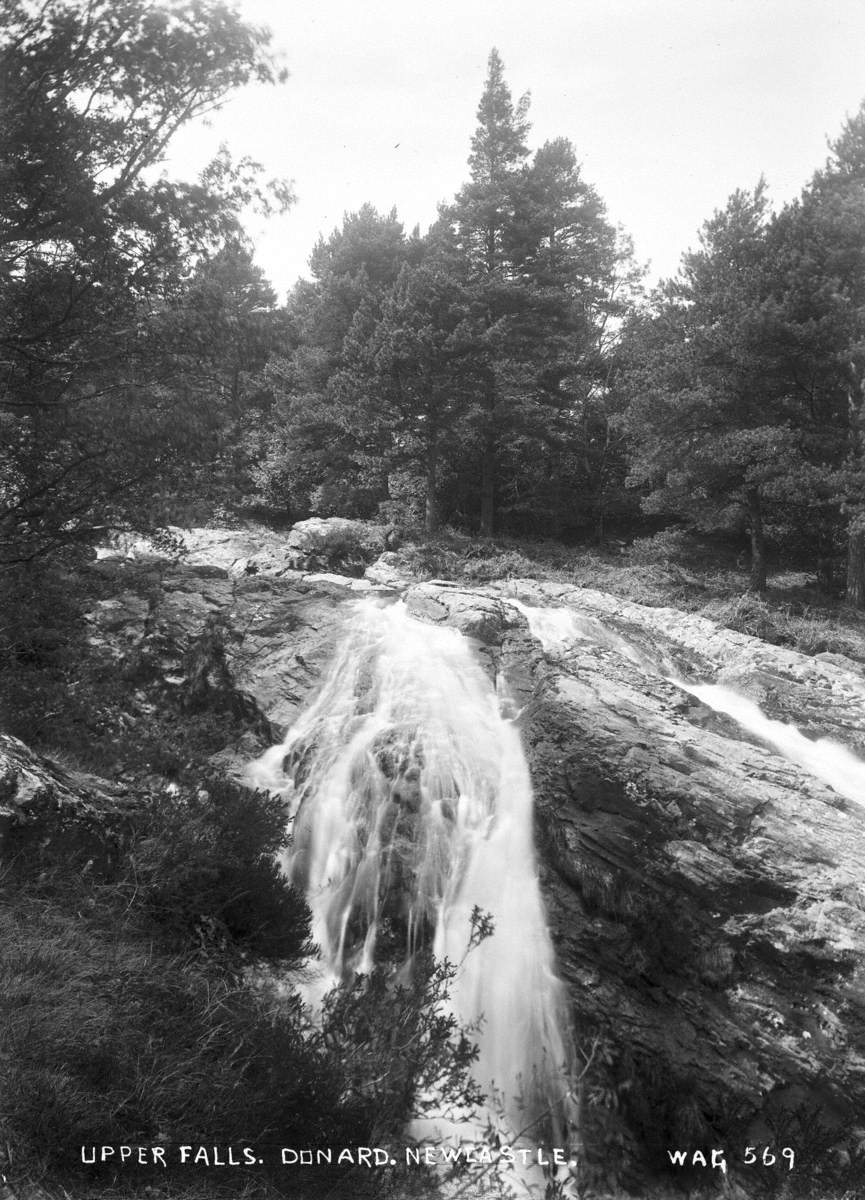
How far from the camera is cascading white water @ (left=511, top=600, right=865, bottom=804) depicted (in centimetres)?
1052

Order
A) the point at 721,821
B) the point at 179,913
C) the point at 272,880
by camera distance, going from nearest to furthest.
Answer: the point at 179,913 → the point at 272,880 → the point at 721,821

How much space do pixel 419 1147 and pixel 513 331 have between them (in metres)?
24.8

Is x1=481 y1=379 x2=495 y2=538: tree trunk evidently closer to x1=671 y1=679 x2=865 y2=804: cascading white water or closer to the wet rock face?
x1=671 y1=679 x2=865 y2=804: cascading white water

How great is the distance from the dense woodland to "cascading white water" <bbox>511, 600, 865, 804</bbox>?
6933 mm

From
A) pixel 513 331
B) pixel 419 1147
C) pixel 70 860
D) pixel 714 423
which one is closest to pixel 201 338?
pixel 70 860

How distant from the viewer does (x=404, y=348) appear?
21.8 m

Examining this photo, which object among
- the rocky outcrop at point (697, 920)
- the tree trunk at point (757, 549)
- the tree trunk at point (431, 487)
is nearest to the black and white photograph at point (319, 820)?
the rocky outcrop at point (697, 920)

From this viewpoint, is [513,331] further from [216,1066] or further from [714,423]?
[216,1066]

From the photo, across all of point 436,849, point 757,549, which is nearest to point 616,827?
point 436,849

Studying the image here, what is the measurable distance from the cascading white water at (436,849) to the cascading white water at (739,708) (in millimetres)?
3520

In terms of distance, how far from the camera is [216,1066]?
3.84m

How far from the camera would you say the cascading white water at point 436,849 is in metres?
6.76

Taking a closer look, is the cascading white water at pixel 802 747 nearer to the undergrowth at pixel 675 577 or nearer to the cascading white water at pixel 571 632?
the cascading white water at pixel 571 632

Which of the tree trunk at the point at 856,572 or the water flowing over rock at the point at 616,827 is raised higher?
the tree trunk at the point at 856,572
